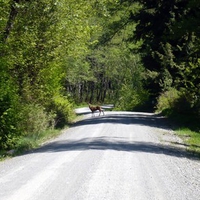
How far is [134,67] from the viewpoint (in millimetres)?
66688

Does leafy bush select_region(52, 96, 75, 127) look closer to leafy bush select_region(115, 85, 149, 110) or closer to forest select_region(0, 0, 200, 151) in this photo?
forest select_region(0, 0, 200, 151)

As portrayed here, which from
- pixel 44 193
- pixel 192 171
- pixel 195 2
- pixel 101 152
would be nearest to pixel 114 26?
pixel 195 2

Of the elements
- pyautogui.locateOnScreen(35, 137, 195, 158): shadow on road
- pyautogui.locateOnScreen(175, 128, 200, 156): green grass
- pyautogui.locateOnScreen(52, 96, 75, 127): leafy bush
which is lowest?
pyautogui.locateOnScreen(175, 128, 200, 156): green grass

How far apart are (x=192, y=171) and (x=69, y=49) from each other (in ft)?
43.2

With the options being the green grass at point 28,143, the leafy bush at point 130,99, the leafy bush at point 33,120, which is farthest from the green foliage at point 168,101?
the leafy bush at point 33,120

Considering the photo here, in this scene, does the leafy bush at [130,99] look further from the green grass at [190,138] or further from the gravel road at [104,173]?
the gravel road at [104,173]

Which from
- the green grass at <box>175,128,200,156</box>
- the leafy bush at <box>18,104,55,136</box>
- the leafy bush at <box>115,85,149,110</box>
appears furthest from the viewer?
the leafy bush at <box>115,85,149,110</box>

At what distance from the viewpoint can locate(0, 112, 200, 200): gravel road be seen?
914cm

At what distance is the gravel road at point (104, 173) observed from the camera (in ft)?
30.0

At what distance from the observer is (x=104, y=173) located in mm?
11453

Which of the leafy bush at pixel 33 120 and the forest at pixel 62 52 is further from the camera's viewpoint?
the leafy bush at pixel 33 120

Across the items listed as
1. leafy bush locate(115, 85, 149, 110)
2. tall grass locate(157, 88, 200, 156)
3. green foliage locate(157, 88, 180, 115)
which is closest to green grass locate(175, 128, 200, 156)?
tall grass locate(157, 88, 200, 156)

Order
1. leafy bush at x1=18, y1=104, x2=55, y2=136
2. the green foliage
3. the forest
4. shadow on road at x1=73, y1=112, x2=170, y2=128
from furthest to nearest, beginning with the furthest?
1. the green foliage
2. shadow on road at x1=73, y1=112, x2=170, y2=128
3. leafy bush at x1=18, y1=104, x2=55, y2=136
4. the forest

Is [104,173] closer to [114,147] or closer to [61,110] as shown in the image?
[114,147]
